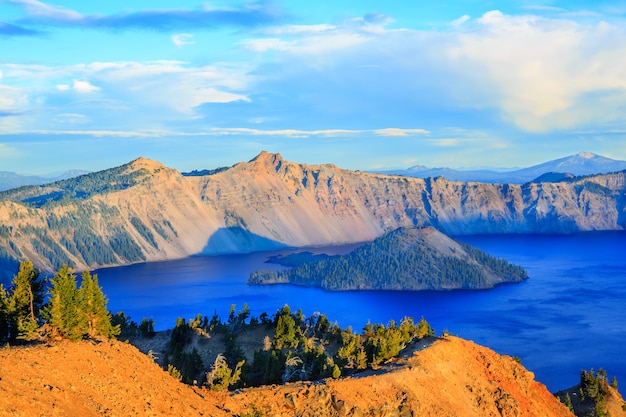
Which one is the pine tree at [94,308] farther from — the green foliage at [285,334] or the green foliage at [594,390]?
the green foliage at [594,390]

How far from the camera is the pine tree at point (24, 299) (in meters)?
54.6

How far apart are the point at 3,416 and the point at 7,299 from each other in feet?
91.8

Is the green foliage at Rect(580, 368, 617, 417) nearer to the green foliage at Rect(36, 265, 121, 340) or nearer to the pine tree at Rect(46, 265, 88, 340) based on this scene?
the green foliage at Rect(36, 265, 121, 340)

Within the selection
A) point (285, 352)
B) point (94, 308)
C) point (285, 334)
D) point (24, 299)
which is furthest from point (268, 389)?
point (285, 334)

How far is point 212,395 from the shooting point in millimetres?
44812

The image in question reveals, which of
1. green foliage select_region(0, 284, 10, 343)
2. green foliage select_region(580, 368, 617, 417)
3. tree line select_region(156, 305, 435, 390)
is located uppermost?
green foliage select_region(0, 284, 10, 343)

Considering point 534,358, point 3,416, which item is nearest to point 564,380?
point 534,358

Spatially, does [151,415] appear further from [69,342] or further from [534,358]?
[534,358]


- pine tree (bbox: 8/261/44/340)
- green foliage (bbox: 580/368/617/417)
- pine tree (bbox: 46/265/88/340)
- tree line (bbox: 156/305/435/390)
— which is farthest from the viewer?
green foliage (bbox: 580/368/617/417)

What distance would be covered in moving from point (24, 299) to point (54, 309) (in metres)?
10.5

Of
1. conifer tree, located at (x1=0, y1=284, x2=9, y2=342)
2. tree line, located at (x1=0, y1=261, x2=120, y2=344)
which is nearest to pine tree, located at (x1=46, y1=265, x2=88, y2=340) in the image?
tree line, located at (x1=0, y1=261, x2=120, y2=344)

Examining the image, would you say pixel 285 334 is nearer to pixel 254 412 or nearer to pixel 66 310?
pixel 66 310

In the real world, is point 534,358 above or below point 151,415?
below

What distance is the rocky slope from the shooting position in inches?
1437
